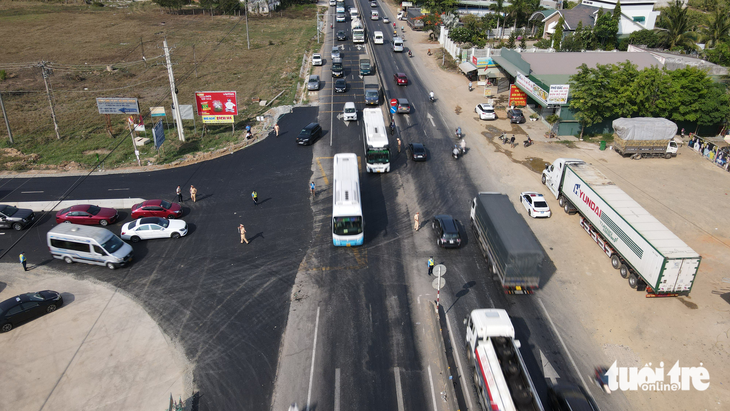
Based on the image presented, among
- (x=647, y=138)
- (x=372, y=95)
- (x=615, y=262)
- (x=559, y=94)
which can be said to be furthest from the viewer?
(x=372, y=95)

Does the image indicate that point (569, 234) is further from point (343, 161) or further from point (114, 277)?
point (114, 277)

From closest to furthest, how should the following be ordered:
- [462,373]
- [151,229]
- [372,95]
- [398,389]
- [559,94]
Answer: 1. [398,389]
2. [462,373]
3. [151,229]
4. [559,94]
5. [372,95]

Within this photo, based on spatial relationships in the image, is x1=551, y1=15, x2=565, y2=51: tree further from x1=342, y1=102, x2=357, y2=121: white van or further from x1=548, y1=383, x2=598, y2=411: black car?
x1=548, y1=383, x2=598, y2=411: black car

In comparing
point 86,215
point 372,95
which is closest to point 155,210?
point 86,215

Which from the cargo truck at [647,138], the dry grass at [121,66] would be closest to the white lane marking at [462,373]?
A: the cargo truck at [647,138]

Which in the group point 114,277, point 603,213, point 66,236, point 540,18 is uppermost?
point 540,18

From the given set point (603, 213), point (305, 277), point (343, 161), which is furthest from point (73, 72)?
point (603, 213)

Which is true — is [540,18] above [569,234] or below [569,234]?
above

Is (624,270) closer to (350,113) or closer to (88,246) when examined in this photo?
(350,113)
